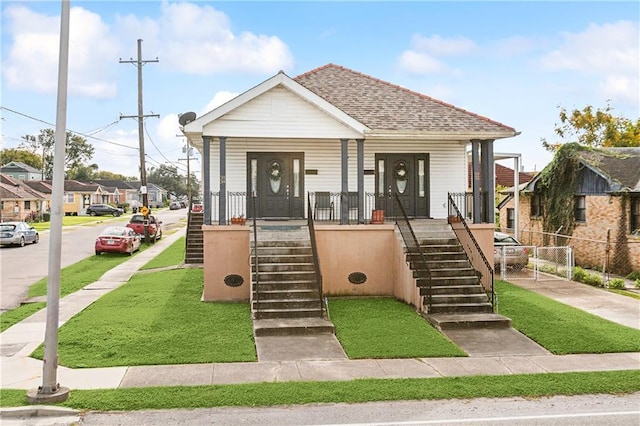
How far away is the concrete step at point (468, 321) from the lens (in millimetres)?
11820

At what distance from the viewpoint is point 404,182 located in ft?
58.4

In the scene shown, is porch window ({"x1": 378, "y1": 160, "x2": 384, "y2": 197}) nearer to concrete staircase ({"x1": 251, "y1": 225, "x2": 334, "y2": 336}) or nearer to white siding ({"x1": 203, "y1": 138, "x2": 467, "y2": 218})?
white siding ({"x1": 203, "y1": 138, "x2": 467, "y2": 218})

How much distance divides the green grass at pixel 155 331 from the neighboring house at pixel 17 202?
37590mm

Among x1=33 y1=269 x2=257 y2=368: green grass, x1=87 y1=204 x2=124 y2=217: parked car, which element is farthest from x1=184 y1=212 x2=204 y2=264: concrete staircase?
x1=87 y1=204 x2=124 y2=217: parked car

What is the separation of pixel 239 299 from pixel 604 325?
8.67 meters

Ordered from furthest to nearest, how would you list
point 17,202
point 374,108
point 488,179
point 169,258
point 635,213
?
point 17,202 < point 169,258 < point 635,213 < point 374,108 < point 488,179

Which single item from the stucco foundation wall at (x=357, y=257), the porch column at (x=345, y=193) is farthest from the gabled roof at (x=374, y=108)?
the stucco foundation wall at (x=357, y=257)

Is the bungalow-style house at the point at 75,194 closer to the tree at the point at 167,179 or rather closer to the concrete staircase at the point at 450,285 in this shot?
the tree at the point at 167,179

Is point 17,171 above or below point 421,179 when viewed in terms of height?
above

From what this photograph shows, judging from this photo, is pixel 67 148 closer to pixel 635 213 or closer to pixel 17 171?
pixel 17 171

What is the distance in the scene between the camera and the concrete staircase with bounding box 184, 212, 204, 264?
Answer: 74.3 ft

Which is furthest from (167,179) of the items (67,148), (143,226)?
(143,226)

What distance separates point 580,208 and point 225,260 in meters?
16.1

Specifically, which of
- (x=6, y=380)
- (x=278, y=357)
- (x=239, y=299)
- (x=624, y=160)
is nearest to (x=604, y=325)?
(x=278, y=357)
